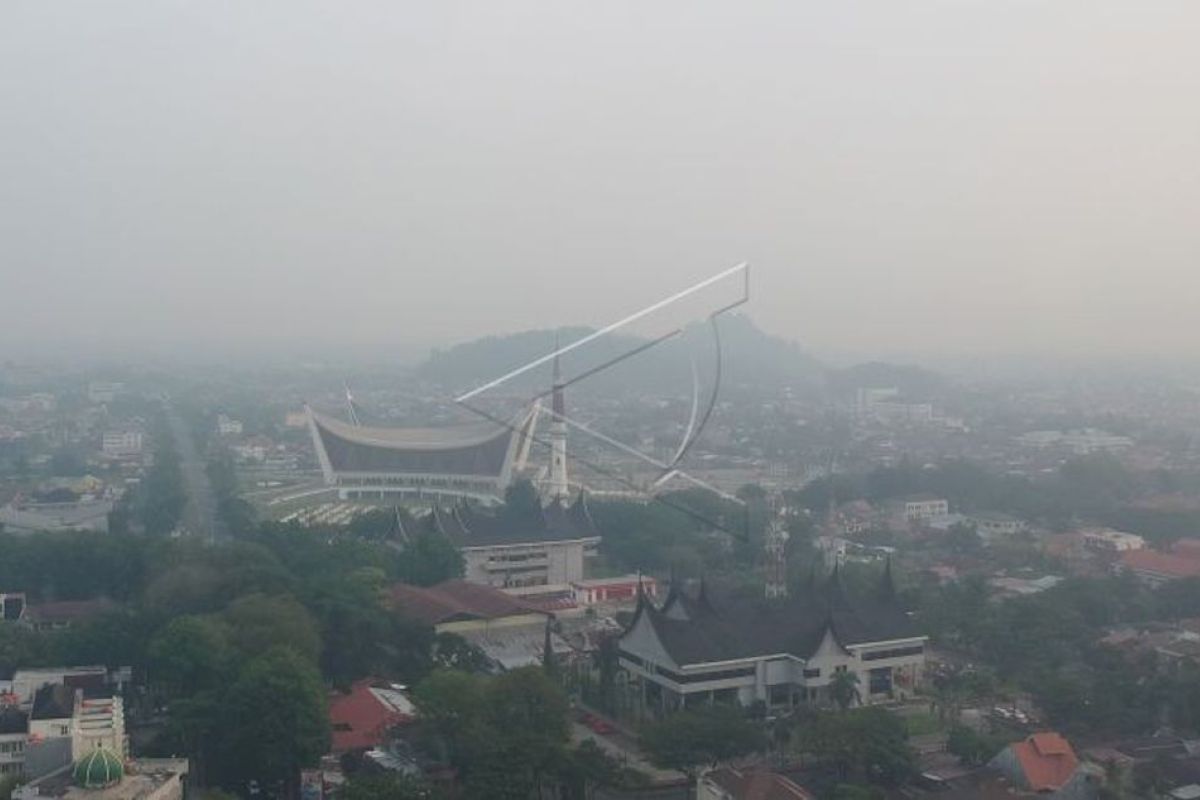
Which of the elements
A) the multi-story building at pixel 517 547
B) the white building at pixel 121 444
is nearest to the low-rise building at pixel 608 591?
the multi-story building at pixel 517 547

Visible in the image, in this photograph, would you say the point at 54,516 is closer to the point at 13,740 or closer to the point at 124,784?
the point at 13,740

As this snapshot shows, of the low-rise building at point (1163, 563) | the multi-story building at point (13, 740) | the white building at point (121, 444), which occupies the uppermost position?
the white building at point (121, 444)

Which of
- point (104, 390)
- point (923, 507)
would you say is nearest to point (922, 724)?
point (923, 507)

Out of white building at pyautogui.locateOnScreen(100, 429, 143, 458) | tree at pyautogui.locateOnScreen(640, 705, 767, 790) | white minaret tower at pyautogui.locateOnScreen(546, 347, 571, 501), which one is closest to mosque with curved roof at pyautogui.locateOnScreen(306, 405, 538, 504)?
white minaret tower at pyautogui.locateOnScreen(546, 347, 571, 501)

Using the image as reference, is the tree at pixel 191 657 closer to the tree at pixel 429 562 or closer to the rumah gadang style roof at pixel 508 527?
the tree at pixel 429 562

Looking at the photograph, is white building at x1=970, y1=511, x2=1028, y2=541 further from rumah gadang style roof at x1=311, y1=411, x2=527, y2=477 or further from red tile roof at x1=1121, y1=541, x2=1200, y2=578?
rumah gadang style roof at x1=311, y1=411, x2=527, y2=477

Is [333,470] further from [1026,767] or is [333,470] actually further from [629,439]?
[1026,767]
